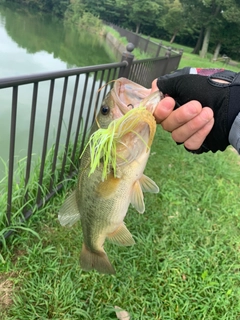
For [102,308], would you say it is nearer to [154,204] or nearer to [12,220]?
[12,220]

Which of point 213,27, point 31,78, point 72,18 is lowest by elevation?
point 72,18

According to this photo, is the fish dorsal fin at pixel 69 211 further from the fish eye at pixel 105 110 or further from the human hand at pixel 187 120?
the human hand at pixel 187 120

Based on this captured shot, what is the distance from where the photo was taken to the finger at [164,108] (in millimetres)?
1284

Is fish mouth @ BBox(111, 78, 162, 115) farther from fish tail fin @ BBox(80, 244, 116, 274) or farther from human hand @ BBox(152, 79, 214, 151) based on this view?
fish tail fin @ BBox(80, 244, 116, 274)

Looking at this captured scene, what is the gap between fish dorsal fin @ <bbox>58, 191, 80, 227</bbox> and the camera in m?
1.55

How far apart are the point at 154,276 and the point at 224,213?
4.03ft

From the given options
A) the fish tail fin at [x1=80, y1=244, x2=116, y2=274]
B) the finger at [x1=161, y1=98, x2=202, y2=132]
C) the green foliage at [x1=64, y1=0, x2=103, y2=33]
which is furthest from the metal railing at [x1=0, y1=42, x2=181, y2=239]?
the green foliage at [x1=64, y1=0, x2=103, y2=33]

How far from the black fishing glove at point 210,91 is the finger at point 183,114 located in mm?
67

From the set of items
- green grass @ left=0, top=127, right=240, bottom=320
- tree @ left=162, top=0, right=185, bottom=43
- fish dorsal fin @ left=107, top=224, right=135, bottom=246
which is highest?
fish dorsal fin @ left=107, top=224, right=135, bottom=246

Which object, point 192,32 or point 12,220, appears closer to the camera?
point 12,220

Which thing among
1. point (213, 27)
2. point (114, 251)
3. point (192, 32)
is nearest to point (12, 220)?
point (114, 251)

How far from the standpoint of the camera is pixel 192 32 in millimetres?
38625

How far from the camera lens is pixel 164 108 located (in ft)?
4.25

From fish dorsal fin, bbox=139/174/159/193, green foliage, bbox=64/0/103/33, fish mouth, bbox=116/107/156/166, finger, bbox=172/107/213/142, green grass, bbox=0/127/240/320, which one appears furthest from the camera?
green foliage, bbox=64/0/103/33
